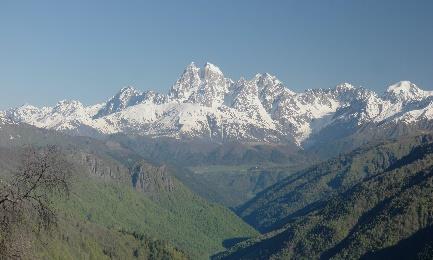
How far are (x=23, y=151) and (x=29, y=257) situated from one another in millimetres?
4088

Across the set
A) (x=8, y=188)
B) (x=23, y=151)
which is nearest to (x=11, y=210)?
(x=8, y=188)

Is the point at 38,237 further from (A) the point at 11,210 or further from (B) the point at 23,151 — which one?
(B) the point at 23,151

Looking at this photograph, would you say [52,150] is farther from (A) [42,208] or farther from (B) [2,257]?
(B) [2,257]

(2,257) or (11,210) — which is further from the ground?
(11,210)

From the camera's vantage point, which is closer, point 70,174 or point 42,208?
point 42,208

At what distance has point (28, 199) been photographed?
80.2ft

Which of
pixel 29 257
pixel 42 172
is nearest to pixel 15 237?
pixel 29 257

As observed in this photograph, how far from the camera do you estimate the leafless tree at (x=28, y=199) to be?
23625mm

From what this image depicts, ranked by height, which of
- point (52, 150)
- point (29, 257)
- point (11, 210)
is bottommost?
point (29, 257)

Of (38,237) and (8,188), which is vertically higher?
(8,188)

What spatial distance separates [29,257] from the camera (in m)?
23.6

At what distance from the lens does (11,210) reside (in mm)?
24062

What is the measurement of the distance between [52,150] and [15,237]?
347cm

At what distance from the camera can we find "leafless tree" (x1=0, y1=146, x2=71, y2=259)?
2362cm
